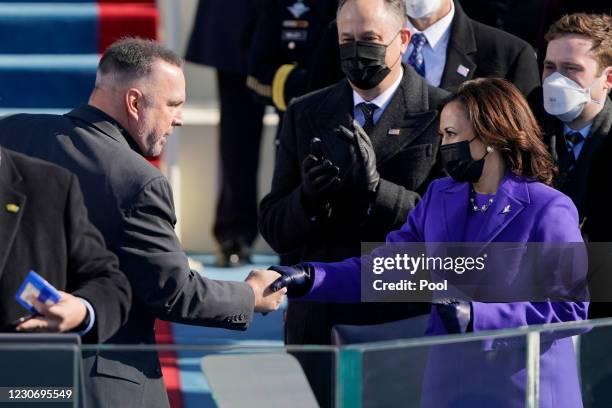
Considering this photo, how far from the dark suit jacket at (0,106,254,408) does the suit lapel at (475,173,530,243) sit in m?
0.73

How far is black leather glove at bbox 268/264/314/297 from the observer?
3.88 meters

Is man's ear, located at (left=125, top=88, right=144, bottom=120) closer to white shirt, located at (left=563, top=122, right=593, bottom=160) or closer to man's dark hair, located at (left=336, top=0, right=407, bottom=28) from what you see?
man's dark hair, located at (left=336, top=0, right=407, bottom=28)

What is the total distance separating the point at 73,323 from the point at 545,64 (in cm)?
201

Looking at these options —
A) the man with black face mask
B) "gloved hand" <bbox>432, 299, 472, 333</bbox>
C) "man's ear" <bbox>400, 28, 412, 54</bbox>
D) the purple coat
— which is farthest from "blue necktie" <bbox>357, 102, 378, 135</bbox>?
"gloved hand" <bbox>432, 299, 472, 333</bbox>

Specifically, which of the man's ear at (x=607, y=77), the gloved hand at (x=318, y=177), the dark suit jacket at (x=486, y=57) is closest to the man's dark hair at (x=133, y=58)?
the gloved hand at (x=318, y=177)

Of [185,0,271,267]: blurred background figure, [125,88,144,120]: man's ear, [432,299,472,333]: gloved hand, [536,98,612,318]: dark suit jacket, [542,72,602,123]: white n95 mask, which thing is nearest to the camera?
[432,299,472,333]: gloved hand

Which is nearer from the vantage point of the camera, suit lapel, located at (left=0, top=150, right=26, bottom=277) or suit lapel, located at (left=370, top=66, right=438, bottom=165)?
suit lapel, located at (left=0, top=150, right=26, bottom=277)

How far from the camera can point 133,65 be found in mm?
3730

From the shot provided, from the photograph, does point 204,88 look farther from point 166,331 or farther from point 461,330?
point 461,330

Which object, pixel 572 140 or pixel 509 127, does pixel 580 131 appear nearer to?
pixel 572 140

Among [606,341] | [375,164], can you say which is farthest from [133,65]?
[606,341]

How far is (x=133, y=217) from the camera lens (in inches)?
138

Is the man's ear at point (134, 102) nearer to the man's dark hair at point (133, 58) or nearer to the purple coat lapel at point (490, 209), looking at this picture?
the man's dark hair at point (133, 58)

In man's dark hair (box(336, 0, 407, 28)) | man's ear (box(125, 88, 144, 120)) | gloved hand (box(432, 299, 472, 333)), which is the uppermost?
man's dark hair (box(336, 0, 407, 28))
